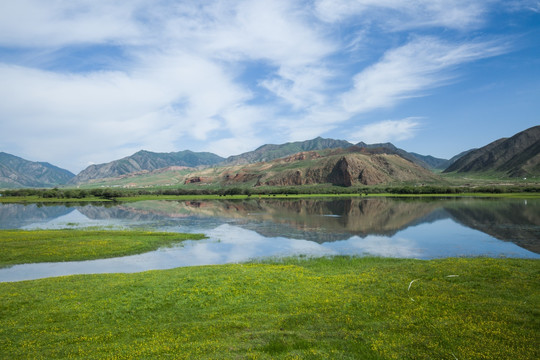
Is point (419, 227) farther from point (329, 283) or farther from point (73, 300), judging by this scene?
point (73, 300)

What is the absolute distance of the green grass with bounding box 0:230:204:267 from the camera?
40406mm

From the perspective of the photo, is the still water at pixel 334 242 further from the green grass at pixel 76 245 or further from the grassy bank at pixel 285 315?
the grassy bank at pixel 285 315

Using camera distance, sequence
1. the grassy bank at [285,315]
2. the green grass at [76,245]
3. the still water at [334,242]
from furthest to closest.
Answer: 1. the green grass at [76,245]
2. the still water at [334,242]
3. the grassy bank at [285,315]

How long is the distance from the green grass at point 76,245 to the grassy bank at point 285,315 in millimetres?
15364

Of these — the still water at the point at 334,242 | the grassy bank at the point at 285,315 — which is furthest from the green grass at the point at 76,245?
the grassy bank at the point at 285,315

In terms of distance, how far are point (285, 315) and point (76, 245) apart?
4034cm

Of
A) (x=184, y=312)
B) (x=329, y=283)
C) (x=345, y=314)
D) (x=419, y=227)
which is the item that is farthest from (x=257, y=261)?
(x=419, y=227)

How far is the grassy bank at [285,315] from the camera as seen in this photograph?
45.0 feet

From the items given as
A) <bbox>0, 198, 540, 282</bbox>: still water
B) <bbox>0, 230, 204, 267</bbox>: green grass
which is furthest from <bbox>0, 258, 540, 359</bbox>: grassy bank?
<bbox>0, 230, 204, 267</bbox>: green grass

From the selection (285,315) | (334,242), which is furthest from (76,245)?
(285,315)

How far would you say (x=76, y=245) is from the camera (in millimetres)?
45719

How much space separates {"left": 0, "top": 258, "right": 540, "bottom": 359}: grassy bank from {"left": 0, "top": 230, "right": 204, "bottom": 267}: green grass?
1536 centimetres

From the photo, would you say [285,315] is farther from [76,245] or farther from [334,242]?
[76,245]

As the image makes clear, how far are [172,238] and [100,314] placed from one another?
36.5 m
